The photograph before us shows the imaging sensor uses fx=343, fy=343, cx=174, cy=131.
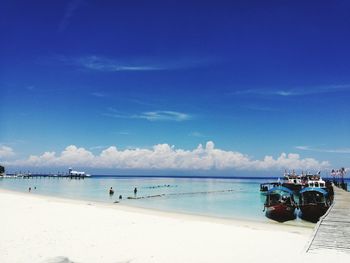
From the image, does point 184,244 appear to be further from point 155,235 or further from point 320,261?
point 320,261

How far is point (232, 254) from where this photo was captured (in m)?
12.1

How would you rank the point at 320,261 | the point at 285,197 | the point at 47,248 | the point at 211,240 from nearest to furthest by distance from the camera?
1. the point at 320,261
2. the point at 47,248
3. the point at 211,240
4. the point at 285,197

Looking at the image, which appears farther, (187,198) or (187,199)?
(187,198)

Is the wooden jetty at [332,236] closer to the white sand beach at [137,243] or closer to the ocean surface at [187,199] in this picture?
the white sand beach at [137,243]

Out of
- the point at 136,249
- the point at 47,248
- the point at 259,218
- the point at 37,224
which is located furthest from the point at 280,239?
the point at 259,218

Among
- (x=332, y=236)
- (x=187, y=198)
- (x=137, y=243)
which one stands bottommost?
(x=187, y=198)

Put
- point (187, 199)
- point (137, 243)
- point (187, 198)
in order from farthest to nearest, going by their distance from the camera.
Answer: point (187, 198)
point (187, 199)
point (137, 243)

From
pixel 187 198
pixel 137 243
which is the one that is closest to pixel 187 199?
pixel 187 198

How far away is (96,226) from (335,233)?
36.3 ft

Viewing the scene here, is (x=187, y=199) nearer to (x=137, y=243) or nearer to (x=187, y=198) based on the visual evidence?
(x=187, y=198)

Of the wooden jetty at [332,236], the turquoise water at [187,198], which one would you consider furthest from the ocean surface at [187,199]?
the wooden jetty at [332,236]

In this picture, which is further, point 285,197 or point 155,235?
point 285,197

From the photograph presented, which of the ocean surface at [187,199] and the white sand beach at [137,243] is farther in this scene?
the ocean surface at [187,199]

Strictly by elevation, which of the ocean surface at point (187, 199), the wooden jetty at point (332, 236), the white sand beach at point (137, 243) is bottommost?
the ocean surface at point (187, 199)
